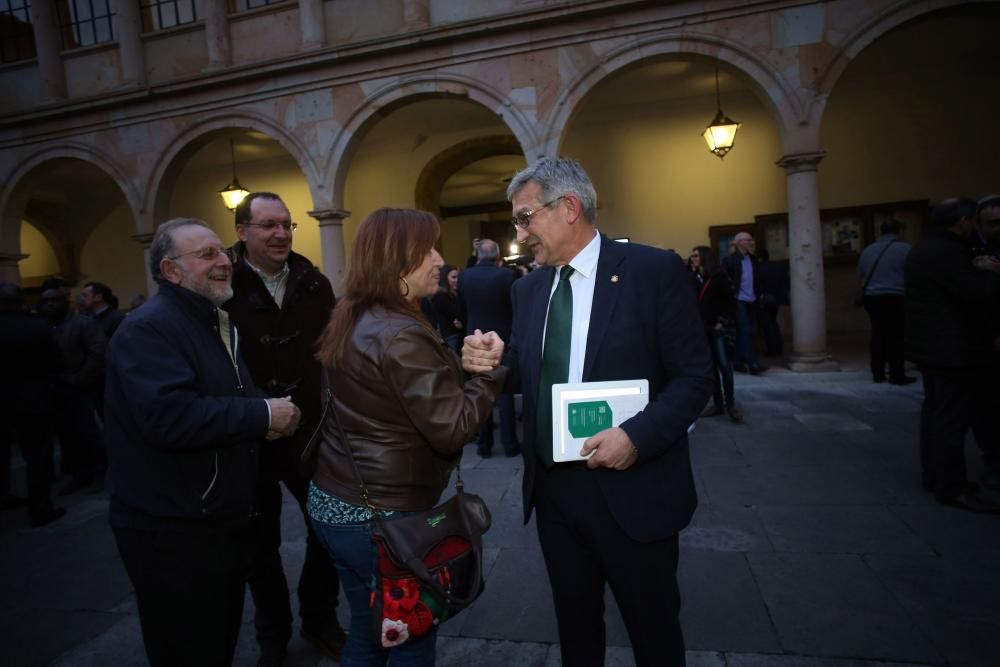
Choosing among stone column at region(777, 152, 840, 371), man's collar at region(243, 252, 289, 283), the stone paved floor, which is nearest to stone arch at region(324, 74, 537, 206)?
stone column at region(777, 152, 840, 371)

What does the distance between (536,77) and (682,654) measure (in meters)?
7.99

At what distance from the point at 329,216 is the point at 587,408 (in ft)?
28.1

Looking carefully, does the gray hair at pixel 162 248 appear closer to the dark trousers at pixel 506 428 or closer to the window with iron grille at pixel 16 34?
the dark trousers at pixel 506 428

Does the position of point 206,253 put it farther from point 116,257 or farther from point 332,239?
point 116,257

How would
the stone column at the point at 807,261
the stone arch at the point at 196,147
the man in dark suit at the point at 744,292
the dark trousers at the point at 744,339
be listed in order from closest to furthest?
1. the stone column at the point at 807,261
2. the man in dark suit at the point at 744,292
3. the dark trousers at the point at 744,339
4. the stone arch at the point at 196,147

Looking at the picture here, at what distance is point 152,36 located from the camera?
9.93 meters

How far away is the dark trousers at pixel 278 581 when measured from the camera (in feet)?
8.31

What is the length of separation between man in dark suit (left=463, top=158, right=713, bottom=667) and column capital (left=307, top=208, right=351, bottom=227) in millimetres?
8047

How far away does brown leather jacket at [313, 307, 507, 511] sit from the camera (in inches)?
62.7

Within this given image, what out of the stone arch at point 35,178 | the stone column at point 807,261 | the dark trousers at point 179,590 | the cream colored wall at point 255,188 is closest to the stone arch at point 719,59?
the stone column at point 807,261

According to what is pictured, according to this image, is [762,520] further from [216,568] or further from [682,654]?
[216,568]

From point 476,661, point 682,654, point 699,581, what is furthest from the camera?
point 699,581

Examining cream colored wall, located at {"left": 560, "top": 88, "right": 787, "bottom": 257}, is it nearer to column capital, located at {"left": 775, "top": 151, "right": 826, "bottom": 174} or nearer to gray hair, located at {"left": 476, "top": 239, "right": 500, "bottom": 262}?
column capital, located at {"left": 775, "top": 151, "right": 826, "bottom": 174}

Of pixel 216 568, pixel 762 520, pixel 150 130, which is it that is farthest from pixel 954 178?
pixel 150 130
